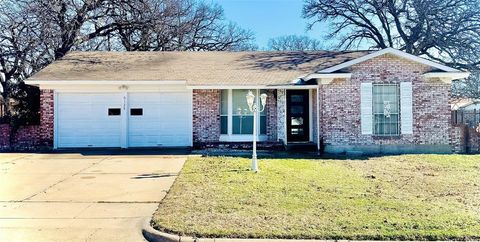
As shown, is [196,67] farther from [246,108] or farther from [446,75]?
[446,75]

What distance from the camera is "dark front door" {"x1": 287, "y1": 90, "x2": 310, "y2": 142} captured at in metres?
16.1

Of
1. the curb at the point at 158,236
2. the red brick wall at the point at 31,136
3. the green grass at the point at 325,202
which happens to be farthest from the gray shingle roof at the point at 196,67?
the curb at the point at 158,236

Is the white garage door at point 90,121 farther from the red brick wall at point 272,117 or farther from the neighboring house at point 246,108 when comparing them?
the red brick wall at point 272,117

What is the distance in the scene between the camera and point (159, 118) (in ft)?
52.9

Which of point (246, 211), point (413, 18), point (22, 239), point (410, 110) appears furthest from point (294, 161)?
point (413, 18)

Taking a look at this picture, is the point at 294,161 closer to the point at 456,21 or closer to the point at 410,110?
Answer: the point at 410,110

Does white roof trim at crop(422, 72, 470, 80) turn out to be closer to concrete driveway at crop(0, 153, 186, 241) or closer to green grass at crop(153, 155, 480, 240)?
green grass at crop(153, 155, 480, 240)

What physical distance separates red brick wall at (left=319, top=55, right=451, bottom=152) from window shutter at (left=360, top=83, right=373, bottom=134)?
147 mm

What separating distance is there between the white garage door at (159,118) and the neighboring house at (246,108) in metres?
0.04

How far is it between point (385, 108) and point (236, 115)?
5.60 m

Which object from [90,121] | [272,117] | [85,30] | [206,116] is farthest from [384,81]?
[85,30]

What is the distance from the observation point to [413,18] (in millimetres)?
28516

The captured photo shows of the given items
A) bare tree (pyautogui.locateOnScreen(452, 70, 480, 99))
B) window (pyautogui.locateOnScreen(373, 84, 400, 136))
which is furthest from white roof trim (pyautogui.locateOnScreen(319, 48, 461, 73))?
bare tree (pyautogui.locateOnScreen(452, 70, 480, 99))

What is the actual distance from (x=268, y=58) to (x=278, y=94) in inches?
167
